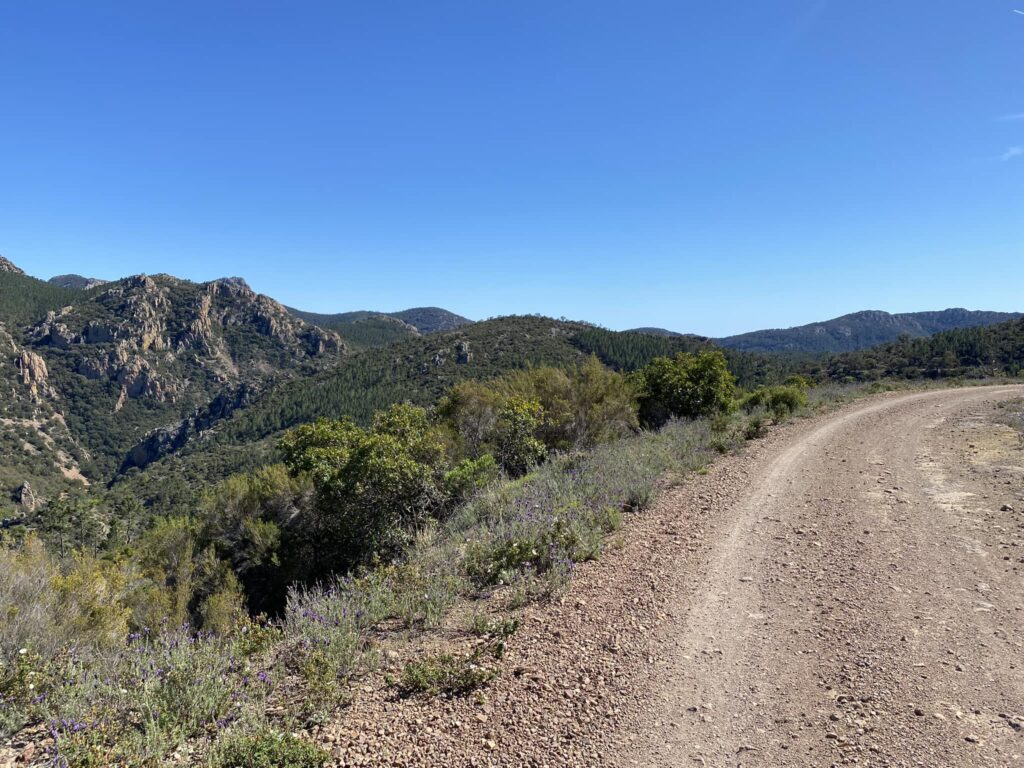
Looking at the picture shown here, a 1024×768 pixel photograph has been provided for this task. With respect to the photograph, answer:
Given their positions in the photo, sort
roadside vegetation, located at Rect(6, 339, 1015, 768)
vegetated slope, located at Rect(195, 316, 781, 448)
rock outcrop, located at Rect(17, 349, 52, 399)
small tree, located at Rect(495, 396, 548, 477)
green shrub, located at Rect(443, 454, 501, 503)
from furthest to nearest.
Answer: rock outcrop, located at Rect(17, 349, 52, 399) < vegetated slope, located at Rect(195, 316, 781, 448) < small tree, located at Rect(495, 396, 548, 477) < green shrub, located at Rect(443, 454, 501, 503) < roadside vegetation, located at Rect(6, 339, 1015, 768)

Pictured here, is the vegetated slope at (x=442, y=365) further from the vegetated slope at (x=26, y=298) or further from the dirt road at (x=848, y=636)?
the vegetated slope at (x=26, y=298)

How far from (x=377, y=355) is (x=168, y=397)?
6975 centimetres

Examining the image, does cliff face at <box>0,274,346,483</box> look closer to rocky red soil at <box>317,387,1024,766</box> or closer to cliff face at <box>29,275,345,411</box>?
cliff face at <box>29,275,345,411</box>

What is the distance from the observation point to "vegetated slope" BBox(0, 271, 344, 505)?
386 ft

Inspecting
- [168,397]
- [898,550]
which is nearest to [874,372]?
[898,550]

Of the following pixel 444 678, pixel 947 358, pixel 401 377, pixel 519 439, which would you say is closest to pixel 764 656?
pixel 444 678

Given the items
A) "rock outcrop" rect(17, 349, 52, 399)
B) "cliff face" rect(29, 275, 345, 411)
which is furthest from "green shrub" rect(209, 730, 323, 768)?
"cliff face" rect(29, 275, 345, 411)

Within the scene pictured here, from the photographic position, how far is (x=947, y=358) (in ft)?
148

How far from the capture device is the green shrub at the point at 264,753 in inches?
106

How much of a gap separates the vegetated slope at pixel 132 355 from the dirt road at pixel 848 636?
123 m

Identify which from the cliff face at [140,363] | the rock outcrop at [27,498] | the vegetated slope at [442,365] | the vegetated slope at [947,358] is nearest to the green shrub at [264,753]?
the vegetated slope at [947,358]

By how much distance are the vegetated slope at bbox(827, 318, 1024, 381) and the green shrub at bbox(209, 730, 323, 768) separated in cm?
4598

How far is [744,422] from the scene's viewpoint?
48.6 feet

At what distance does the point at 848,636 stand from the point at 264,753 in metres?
4.18
